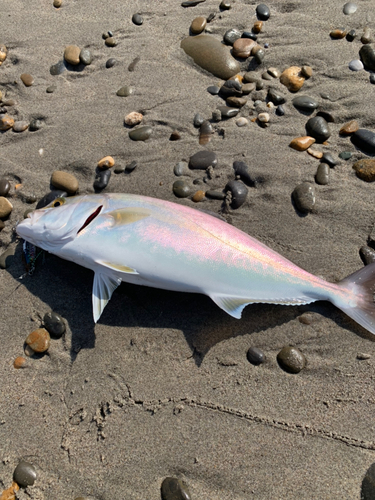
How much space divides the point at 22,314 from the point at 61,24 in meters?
3.28

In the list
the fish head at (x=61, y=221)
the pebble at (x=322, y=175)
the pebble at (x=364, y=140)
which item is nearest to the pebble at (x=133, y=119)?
the fish head at (x=61, y=221)

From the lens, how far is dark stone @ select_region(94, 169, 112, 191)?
10.3 feet

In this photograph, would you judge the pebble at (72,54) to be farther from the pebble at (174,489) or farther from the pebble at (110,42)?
the pebble at (174,489)

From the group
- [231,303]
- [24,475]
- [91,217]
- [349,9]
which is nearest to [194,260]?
[231,303]

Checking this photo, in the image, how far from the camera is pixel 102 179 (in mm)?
3145

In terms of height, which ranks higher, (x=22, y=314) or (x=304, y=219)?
(x=304, y=219)

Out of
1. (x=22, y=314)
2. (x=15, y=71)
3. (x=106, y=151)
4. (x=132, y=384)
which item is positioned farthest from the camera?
(x=15, y=71)

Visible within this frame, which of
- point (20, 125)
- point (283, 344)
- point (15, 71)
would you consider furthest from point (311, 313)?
point (15, 71)

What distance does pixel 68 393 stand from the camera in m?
2.68

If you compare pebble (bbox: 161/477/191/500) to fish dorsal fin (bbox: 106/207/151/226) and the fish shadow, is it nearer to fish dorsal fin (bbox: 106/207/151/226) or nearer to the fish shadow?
the fish shadow

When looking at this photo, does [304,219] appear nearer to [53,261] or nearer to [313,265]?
Result: [313,265]

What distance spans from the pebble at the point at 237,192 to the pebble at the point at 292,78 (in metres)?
1.23

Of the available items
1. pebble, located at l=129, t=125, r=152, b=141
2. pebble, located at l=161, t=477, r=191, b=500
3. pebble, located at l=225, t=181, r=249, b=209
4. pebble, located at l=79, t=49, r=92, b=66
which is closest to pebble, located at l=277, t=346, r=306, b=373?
pebble, located at l=161, t=477, r=191, b=500

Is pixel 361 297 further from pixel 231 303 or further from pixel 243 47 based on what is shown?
pixel 243 47
